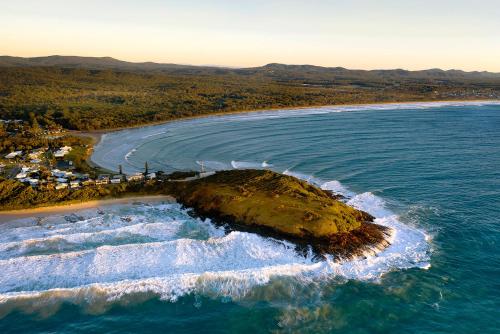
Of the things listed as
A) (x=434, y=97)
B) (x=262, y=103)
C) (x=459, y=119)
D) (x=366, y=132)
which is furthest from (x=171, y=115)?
(x=434, y=97)

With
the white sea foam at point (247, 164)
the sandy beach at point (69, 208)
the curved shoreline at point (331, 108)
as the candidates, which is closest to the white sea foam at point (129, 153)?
the curved shoreline at point (331, 108)

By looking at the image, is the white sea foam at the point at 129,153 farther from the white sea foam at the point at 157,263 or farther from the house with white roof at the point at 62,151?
the white sea foam at the point at 157,263

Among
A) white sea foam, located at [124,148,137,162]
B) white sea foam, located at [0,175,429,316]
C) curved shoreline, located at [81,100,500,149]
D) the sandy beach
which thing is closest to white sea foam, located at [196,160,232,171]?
white sea foam, located at [124,148,137,162]

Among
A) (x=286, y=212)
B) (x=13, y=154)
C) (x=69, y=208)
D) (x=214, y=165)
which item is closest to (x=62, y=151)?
(x=13, y=154)

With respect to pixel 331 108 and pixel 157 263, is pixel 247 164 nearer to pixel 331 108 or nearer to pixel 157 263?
pixel 157 263

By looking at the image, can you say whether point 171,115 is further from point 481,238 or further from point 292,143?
point 481,238
